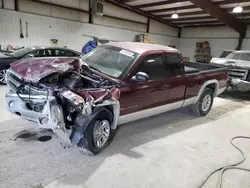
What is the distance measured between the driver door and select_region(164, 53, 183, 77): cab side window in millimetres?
123

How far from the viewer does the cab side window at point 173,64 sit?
3.81 metres

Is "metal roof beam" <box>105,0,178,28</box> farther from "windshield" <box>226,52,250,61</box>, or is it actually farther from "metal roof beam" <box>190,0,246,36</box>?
"windshield" <box>226,52,250,61</box>

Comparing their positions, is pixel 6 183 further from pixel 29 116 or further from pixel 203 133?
pixel 203 133

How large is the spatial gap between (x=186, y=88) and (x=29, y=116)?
2.99 meters

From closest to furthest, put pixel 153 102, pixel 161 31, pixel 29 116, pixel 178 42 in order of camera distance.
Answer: pixel 29 116 < pixel 153 102 < pixel 161 31 < pixel 178 42

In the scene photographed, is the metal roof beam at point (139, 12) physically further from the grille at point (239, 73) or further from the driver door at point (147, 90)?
the driver door at point (147, 90)

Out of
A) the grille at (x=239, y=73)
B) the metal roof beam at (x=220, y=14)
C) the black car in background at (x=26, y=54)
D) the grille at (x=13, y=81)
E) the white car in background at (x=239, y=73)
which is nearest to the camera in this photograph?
the grille at (x=13, y=81)

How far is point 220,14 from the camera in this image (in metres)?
10.8

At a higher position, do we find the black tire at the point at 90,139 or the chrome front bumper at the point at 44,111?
the chrome front bumper at the point at 44,111

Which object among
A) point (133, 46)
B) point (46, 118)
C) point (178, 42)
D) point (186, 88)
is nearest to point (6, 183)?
point (46, 118)

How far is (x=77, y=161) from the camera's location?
9.05 ft

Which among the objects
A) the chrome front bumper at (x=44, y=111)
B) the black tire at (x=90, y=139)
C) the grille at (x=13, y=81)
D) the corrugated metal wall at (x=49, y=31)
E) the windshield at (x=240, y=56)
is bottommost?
the black tire at (x=90, y=139)

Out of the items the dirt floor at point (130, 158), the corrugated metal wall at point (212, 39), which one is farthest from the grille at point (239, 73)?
the corrugated metal wall at point (212, 39)

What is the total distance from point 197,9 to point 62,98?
11.4m
